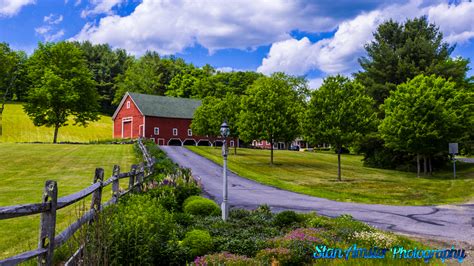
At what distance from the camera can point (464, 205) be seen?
19391 millimetres

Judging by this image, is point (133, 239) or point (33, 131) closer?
point (133, 239)

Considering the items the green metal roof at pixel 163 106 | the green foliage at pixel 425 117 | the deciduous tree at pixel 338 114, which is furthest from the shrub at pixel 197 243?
the green metal roof at pixel 163 106

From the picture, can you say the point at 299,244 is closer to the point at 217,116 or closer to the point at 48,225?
the point at 48,225

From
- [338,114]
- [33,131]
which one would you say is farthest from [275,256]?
[33,131]

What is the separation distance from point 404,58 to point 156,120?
124 ft

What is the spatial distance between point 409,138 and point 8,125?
2647 inches

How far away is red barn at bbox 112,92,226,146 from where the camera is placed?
6078 centimetres

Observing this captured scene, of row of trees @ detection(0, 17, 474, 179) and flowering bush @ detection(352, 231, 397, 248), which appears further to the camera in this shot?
row of trees @ detection(0, 17, 474, 179)

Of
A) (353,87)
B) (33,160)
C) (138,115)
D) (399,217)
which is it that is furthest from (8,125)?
(399,217)

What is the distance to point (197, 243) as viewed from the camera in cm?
799

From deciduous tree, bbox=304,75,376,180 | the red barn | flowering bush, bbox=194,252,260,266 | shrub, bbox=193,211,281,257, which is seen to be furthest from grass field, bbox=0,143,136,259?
the red barn

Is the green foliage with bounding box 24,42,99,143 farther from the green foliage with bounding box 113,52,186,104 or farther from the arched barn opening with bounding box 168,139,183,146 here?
the green foliage with bounding box 113,52,186,104

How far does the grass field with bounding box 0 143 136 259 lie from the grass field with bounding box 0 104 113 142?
102 ft

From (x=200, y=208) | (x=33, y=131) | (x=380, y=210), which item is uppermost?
(x=33, y=131)
